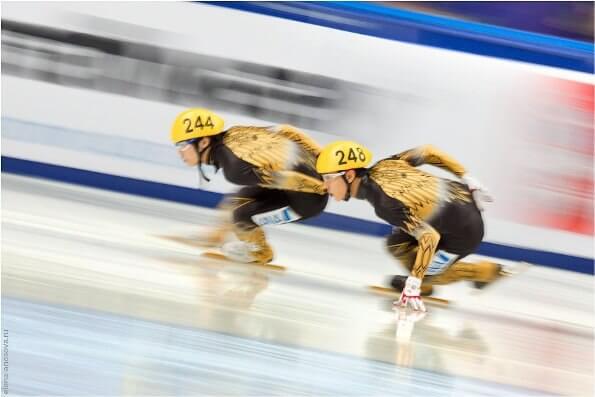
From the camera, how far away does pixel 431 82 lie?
213 inches

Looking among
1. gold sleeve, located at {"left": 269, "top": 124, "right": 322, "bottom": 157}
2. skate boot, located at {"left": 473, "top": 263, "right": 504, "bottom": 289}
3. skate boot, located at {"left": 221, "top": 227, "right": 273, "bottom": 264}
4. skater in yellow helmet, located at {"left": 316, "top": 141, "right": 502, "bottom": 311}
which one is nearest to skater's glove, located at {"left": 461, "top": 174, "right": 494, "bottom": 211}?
skater in yellow helmet, located at {"left": 316, "top": 141, "right": 502, "bottom": 311}

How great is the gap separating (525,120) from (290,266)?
1.83 meters

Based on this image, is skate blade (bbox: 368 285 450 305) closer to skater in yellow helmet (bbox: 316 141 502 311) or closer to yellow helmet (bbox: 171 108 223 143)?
skater in yellow helmet (bbox: 316 141 502 311)

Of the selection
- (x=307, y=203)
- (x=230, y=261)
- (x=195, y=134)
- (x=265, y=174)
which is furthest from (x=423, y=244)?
(x=195, y=134)

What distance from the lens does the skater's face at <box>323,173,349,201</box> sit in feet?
14.7

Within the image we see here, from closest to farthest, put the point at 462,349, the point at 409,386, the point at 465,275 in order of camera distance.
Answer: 1. the point at 409,386
2. the point at 462,349
3. the point at 465,275

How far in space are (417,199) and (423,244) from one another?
9.8 inches

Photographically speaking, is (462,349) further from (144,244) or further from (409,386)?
(144,244)

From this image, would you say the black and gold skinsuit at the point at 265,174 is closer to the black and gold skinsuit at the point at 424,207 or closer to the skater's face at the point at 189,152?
the skater's face at the point at 189,152

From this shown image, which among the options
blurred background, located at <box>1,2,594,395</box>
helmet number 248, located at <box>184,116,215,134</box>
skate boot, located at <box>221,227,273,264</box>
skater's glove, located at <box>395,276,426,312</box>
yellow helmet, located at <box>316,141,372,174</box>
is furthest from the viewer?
blurred background, located at <box>1,2,594,395</box>

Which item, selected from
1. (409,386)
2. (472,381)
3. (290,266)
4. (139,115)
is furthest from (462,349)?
(139,115)

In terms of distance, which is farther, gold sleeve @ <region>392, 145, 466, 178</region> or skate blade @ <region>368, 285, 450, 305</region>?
skate blade @ <region>368, 285, 450, 305</region>

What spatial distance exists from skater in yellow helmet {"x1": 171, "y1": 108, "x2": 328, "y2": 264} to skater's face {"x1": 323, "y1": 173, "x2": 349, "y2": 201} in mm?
315

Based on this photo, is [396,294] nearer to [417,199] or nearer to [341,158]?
[417,199]
